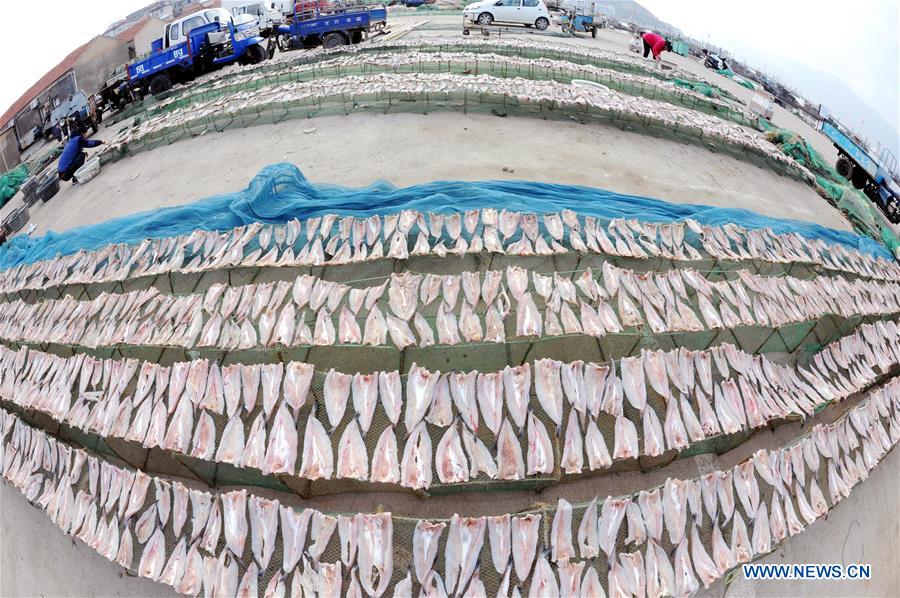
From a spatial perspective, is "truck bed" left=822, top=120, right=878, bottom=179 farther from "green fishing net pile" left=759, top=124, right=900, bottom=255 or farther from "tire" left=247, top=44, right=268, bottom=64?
"tire" left=247, top=44, right=268, bottom=64

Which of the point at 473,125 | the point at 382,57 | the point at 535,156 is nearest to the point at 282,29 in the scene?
the point at 382,57

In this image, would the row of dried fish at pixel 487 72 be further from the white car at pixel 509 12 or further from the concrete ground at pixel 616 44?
the white car at pixel 509 12

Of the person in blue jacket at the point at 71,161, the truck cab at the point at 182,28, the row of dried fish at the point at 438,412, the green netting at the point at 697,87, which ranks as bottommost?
the row of dried fish at the point at 438,412

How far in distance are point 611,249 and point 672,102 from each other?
616cm

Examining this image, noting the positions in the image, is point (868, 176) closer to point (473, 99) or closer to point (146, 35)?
point (473, 99)

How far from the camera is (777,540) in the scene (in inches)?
136

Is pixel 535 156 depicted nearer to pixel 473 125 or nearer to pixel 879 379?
pixel 473 125

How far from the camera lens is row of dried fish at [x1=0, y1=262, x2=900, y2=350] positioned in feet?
12.3

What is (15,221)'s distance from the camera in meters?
7.75

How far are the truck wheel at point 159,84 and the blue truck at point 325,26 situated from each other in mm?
4157

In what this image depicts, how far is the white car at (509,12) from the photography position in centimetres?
1822

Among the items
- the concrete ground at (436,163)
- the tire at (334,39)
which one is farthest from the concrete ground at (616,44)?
the concrete ground at (436,163)

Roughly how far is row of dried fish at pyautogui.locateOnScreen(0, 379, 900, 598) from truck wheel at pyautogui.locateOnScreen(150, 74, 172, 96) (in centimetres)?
1368

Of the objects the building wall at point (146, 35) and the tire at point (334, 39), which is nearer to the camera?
the tire at point (334, 39)
